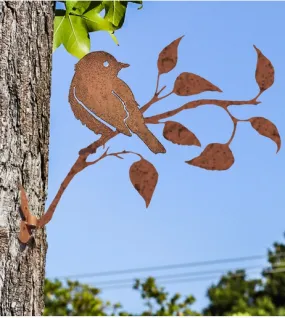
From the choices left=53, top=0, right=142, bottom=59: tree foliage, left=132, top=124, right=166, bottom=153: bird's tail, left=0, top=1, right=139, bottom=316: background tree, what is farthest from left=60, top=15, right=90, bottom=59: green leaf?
left=132, top=124, right=166, bottom=153: bird's tail

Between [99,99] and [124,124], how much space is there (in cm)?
9

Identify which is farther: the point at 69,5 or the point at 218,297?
the point at 218,297

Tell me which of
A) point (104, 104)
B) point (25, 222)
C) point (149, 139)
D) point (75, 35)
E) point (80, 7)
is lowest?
point (25, 222)

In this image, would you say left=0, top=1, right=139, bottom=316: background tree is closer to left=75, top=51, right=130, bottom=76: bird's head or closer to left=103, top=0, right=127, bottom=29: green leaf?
left=75, top=51, right=130, bottom=76: bird's head

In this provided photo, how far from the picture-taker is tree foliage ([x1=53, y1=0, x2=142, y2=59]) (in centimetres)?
181

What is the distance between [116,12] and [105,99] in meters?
0.55

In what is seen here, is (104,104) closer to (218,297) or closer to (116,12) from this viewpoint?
(116,12)

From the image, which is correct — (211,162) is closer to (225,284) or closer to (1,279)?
(1,279)

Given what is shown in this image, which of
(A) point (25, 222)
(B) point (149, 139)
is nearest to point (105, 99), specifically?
(B) point (149, 139)

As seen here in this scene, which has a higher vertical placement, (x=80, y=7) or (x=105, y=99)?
(x=80, y=7)

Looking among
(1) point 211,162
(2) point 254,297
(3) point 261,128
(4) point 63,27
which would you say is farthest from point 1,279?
(2) point 254,297

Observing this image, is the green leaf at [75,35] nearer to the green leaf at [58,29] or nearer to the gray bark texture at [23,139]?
the green leaf at [58,29]

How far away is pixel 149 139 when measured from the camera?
1395 millimetres

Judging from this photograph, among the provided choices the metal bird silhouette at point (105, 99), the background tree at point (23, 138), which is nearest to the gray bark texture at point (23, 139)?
the background tree at point (23, 138)
